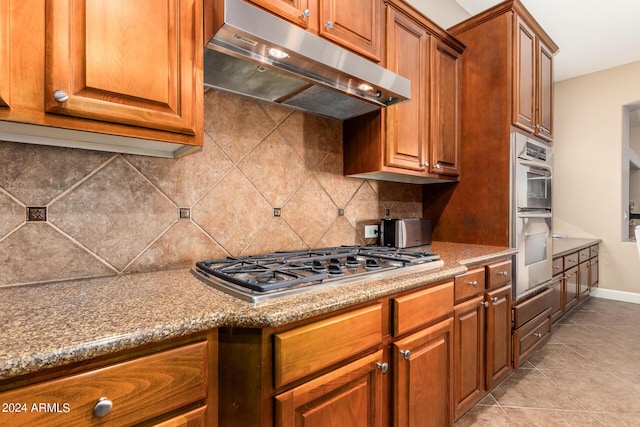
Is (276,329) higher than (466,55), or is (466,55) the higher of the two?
(466,55)

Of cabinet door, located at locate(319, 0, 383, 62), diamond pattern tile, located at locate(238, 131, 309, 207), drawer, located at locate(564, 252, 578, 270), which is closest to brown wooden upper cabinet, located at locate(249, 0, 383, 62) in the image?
cabinet door, located at locate(319, 0, 383, 62)

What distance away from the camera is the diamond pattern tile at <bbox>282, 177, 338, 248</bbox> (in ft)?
5.94

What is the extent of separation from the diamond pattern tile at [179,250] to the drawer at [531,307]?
1957mm

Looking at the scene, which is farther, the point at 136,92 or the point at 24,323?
the point at 136,92

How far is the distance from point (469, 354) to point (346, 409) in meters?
1.02

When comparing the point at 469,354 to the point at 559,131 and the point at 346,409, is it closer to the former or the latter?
the point at 346,409

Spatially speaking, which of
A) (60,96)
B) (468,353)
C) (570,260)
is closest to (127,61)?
(60,96)

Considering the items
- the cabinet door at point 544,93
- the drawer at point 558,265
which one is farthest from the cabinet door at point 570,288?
the cabinet door at point 544,93

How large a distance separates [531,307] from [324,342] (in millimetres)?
2030

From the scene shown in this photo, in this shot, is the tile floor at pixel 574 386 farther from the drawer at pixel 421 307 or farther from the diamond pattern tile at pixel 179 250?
the diamond pattern tile at pixel 179 250

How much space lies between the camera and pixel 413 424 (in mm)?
1292

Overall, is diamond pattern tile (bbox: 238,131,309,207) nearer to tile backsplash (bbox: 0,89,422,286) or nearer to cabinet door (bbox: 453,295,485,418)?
tile backsplash (bbox: 0,89,422,286)

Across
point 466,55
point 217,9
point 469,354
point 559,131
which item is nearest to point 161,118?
point 217,9

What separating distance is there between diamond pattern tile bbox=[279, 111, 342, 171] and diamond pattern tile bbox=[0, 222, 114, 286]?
108cm
